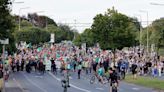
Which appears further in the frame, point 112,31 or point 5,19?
point 112,31

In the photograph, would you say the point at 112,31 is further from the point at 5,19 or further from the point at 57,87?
the point at 5,19

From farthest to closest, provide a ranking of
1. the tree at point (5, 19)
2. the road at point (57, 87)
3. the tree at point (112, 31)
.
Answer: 1. the tree at point (112, 31)
2. the road at point (57, 87)
3. the tree at point (5, 19)

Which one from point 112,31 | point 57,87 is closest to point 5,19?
point 57,87

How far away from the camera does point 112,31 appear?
57719 mm

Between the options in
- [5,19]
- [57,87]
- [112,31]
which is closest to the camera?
[5,19]

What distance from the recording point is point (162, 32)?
97.6m

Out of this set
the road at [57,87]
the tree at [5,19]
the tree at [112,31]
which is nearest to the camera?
the tree at [5,19]

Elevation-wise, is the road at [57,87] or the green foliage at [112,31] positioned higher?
the green foliage at [112,31]

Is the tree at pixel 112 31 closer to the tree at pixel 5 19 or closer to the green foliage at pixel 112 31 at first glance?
the green foliage at pixel 112 31

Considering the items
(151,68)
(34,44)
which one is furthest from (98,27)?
(34,44)

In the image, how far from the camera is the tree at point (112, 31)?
189 ft

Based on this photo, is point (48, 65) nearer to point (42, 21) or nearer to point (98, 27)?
point (98, 27)

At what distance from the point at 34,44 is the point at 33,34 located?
853 cm

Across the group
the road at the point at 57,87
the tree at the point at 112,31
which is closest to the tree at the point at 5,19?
the road at the point at 57,87
